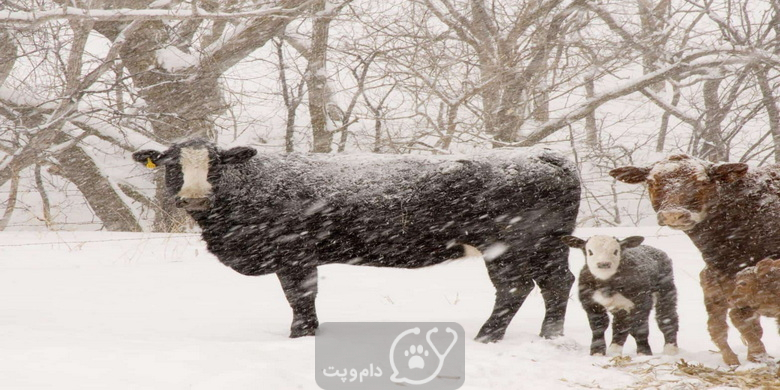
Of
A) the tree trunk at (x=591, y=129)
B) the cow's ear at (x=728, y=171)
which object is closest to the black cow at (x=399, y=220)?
the cow's ear at (x=728, y=171)

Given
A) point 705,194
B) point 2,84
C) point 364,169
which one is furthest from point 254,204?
A: point 2,84

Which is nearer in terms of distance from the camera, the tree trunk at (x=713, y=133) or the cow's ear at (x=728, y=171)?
the cow's ear at (x=728, y=171)

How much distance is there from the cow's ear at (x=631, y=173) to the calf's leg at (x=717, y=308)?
62 cm

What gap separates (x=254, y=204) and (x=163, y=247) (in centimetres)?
443

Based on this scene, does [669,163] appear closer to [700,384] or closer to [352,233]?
[700,384]

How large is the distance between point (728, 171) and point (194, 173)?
10.1 ft

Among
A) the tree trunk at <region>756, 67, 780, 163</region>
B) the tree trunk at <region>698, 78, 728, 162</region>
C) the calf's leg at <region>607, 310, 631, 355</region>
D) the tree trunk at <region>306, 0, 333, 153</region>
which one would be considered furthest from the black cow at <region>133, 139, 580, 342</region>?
the tree trunk at <region>306, 0, 333, 153</region>

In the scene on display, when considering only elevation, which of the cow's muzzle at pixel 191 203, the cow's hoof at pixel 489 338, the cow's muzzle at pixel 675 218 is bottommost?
the cow's hoof at pixel 489 338

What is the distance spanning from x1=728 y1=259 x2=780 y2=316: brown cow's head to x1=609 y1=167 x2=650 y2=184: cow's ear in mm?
735

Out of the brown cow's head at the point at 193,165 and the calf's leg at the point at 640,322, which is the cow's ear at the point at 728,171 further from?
the brown cow's head at the point at 193,165

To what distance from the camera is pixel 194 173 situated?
4.11 meters

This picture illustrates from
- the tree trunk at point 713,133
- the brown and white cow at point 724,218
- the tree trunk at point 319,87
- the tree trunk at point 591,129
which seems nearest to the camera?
the brown and white cow at point 724,218

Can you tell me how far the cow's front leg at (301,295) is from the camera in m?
4.34

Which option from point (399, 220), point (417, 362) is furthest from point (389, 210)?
point (417, 362)
